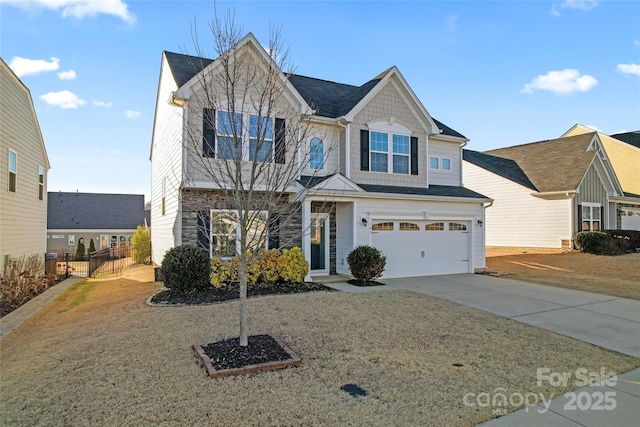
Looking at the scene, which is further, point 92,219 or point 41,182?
point 92,219

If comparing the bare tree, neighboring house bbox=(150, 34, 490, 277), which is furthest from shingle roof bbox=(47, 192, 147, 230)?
the bare tree

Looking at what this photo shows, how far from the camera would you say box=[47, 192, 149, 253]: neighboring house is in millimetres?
34250

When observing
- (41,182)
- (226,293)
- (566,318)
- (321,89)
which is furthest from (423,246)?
(41,182)

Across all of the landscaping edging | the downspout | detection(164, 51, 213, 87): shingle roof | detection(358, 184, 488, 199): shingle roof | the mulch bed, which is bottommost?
the landscaping edging

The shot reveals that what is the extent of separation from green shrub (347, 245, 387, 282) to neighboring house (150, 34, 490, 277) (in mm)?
749

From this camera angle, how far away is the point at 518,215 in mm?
22844

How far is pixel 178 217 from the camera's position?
1127cm

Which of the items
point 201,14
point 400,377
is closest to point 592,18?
point 201,14

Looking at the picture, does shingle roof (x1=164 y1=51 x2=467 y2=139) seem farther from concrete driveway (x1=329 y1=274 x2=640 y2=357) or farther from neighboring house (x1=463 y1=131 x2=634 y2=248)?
neighboring house (x1=463 y1=131 x2=634 y2=248)

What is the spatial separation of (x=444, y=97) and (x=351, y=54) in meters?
5.90

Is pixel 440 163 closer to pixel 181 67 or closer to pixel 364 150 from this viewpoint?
pixel 364 150

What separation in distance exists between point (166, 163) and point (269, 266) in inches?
262

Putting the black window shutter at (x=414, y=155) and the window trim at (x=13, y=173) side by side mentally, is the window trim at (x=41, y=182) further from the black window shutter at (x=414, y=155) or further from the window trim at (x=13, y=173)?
the black window shutter at (x=414, y=155)

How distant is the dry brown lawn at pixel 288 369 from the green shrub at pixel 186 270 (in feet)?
4.28
